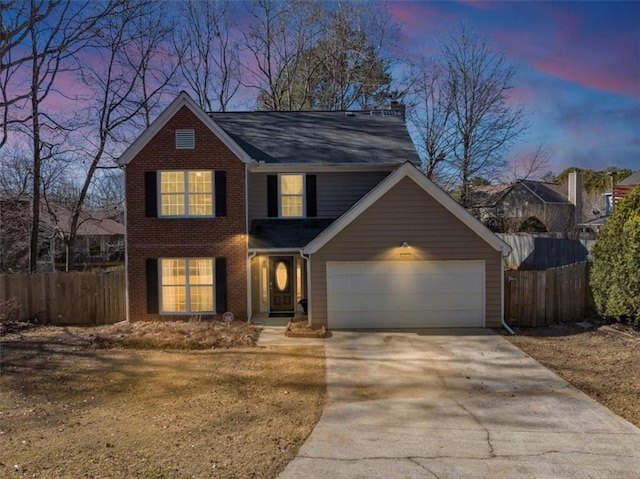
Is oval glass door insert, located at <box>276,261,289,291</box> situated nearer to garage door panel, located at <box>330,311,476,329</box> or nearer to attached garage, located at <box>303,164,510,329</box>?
attached garage, located at <box>303,164,510,329</box>

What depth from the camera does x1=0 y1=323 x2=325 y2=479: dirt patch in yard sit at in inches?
195

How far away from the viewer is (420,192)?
12.4 metres

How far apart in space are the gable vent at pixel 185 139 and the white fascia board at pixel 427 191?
190 inches

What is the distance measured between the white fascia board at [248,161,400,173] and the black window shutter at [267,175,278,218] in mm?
298

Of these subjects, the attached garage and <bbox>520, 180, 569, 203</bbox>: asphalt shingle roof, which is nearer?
the attached garage

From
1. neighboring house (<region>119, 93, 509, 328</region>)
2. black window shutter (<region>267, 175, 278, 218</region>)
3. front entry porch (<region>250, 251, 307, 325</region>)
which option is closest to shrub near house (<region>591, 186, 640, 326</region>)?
neighboring house (<region>119, 93, 509, 328</region>)

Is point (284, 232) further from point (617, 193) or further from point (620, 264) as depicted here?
point (617, 193)

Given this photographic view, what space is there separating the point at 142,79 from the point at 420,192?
1855 cm

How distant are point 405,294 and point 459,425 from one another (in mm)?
6507

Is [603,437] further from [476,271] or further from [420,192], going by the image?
[420,192]

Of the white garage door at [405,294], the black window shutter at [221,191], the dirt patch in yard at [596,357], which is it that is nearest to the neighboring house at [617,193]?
the dirt patch in yard at [596,357]

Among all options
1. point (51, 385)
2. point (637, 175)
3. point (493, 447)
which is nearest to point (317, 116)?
point (51, 385)

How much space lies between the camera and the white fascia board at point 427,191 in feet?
40.1

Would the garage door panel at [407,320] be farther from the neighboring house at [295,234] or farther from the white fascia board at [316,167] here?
the white fascia board at [316,167]
